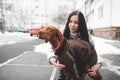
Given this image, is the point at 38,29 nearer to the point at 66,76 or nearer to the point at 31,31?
the point at 31,31

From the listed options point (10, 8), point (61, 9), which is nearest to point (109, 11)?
point (10, 8)

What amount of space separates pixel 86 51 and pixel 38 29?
1.65 feet

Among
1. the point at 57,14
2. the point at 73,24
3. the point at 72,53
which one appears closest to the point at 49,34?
the point at 72,53

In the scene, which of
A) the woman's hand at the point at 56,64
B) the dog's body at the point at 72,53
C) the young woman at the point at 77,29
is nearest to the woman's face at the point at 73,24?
the young woman at the point at 77,29

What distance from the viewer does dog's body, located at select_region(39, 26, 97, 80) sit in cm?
211

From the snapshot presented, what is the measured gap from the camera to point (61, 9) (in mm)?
151875

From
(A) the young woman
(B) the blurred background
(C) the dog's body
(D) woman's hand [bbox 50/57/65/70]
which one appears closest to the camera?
(C) the dog's body

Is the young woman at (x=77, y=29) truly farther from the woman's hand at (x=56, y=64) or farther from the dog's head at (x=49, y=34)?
the dog's head at (x=49, y=34)

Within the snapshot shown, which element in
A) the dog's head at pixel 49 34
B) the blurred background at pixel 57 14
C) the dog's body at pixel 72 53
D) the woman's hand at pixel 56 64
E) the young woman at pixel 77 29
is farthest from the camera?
the blurred background at pixel 57 14

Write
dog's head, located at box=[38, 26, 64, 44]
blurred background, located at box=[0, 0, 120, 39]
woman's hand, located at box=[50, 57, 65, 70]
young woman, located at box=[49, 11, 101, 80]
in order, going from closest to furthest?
dog's head, located at box=[38, 26, 64, 44] < woman's hand, located at box=[50, 57, 65, 70] < young woman, located at box=[49, 11, 101, 80] < blurred background, located at box=[0, 0, 120, 39]

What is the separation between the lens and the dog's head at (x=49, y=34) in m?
2.01

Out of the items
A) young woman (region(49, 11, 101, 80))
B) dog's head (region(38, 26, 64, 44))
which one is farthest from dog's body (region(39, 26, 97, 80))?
young woman (region(49, 11, 101, 80))

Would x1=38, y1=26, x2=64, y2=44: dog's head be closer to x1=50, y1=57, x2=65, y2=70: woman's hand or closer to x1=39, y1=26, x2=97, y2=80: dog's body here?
x1=39, y1=26, x2=97, y2=80: dog's body

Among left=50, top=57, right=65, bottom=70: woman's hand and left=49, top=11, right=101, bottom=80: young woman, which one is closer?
left=50, top=57, right=65, bottom=70: woman's hand
